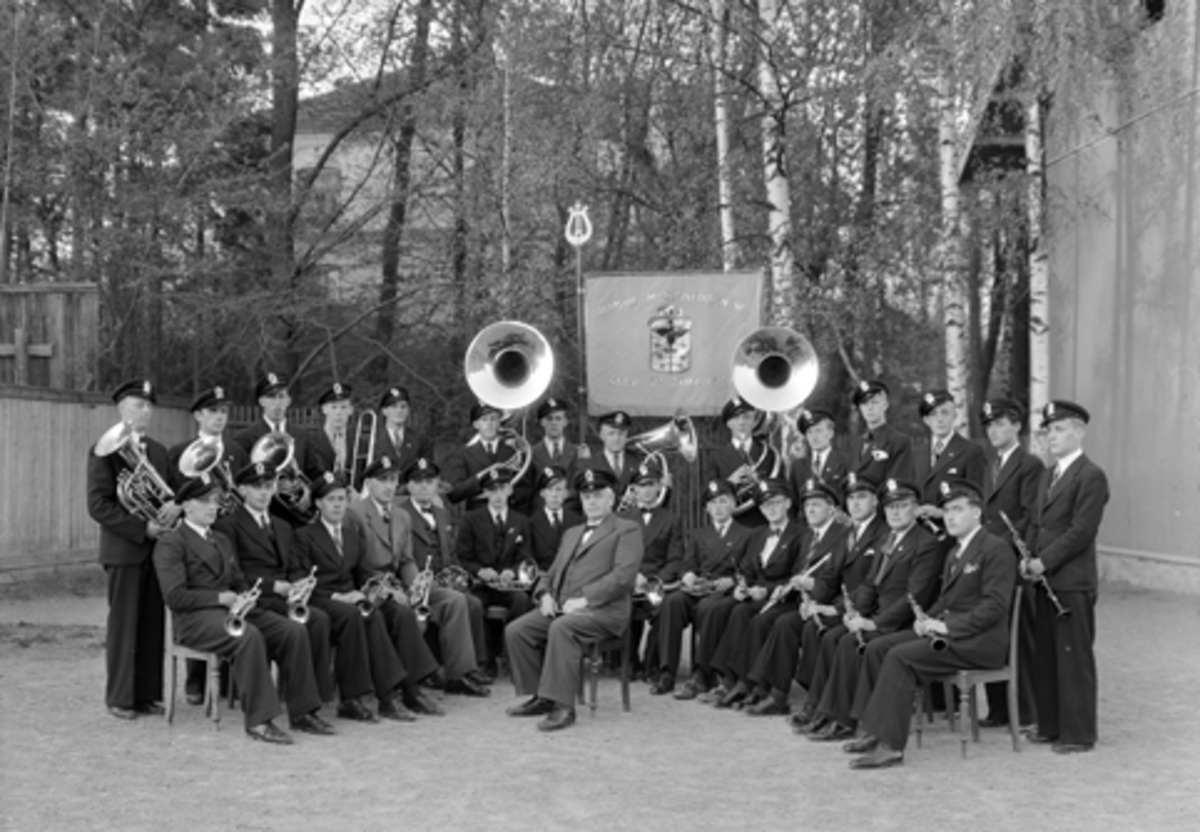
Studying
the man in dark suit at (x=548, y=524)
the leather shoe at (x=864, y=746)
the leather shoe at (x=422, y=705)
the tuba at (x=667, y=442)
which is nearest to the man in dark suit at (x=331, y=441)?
the man in dark suit at (x=548, y=524)

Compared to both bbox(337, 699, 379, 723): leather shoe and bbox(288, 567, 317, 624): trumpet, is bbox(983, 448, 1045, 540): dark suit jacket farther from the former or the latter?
bbox(288, 567, 317, 624): trumpet

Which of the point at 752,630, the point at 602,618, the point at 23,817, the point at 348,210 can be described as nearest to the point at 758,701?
the point at 752,630

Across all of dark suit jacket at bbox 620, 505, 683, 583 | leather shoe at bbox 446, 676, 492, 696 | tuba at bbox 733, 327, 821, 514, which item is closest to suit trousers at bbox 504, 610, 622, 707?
leather shoe at bbox 446, 676, 492, 696

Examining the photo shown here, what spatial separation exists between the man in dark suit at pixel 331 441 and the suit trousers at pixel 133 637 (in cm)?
159

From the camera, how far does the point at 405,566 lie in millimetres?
10438

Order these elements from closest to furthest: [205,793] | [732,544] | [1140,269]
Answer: [205,793], [732,544], [1140,269]

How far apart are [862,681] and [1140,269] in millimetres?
9127

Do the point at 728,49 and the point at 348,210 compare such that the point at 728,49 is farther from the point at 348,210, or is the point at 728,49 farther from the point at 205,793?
the point at 205,793

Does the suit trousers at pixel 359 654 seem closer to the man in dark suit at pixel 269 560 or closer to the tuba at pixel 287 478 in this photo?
the man in dark suit at pixel 269 560

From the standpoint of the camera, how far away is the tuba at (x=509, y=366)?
12.5m

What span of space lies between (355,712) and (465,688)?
1139 millimetres

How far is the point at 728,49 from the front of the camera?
19562 millimetres

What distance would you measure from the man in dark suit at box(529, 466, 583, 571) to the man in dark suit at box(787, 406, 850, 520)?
165 centimetres

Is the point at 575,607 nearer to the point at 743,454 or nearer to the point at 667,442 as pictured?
the point at 743,454
